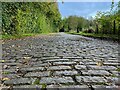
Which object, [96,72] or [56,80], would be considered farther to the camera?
[96,72]

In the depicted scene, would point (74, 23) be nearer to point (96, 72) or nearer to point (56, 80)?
point (96, 72)

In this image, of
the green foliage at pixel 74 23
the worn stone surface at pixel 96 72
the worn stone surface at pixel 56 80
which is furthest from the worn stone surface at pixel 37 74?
the green foliage at pixel 74 23

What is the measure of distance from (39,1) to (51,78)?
18904mm

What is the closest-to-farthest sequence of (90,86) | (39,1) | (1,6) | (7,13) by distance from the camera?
1. (90,86)
2. (1,6)
3. (7,13)
4. (39,1)

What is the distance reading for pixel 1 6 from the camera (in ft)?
38.0

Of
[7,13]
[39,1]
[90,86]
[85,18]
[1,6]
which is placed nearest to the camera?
[90,86]

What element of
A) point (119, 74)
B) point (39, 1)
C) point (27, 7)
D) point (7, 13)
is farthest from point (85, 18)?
point (119, 74)

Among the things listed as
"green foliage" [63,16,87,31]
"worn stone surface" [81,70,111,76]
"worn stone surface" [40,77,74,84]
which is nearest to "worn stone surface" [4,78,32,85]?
"worn stone surface" [40,77,74,84]

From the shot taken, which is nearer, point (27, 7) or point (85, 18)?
point (27, 7)

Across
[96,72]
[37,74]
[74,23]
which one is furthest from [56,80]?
[74,23]

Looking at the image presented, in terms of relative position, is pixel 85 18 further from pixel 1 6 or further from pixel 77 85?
pixel 77 85

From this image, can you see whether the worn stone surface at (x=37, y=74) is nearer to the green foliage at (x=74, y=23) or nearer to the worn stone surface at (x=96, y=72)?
the worn stone surface at (x=96, y=72)

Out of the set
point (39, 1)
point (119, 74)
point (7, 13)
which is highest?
point (39, 1)

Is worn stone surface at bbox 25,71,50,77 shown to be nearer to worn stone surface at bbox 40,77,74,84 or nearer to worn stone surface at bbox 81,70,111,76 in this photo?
worn stone surface at bbox 40,77,74,84
